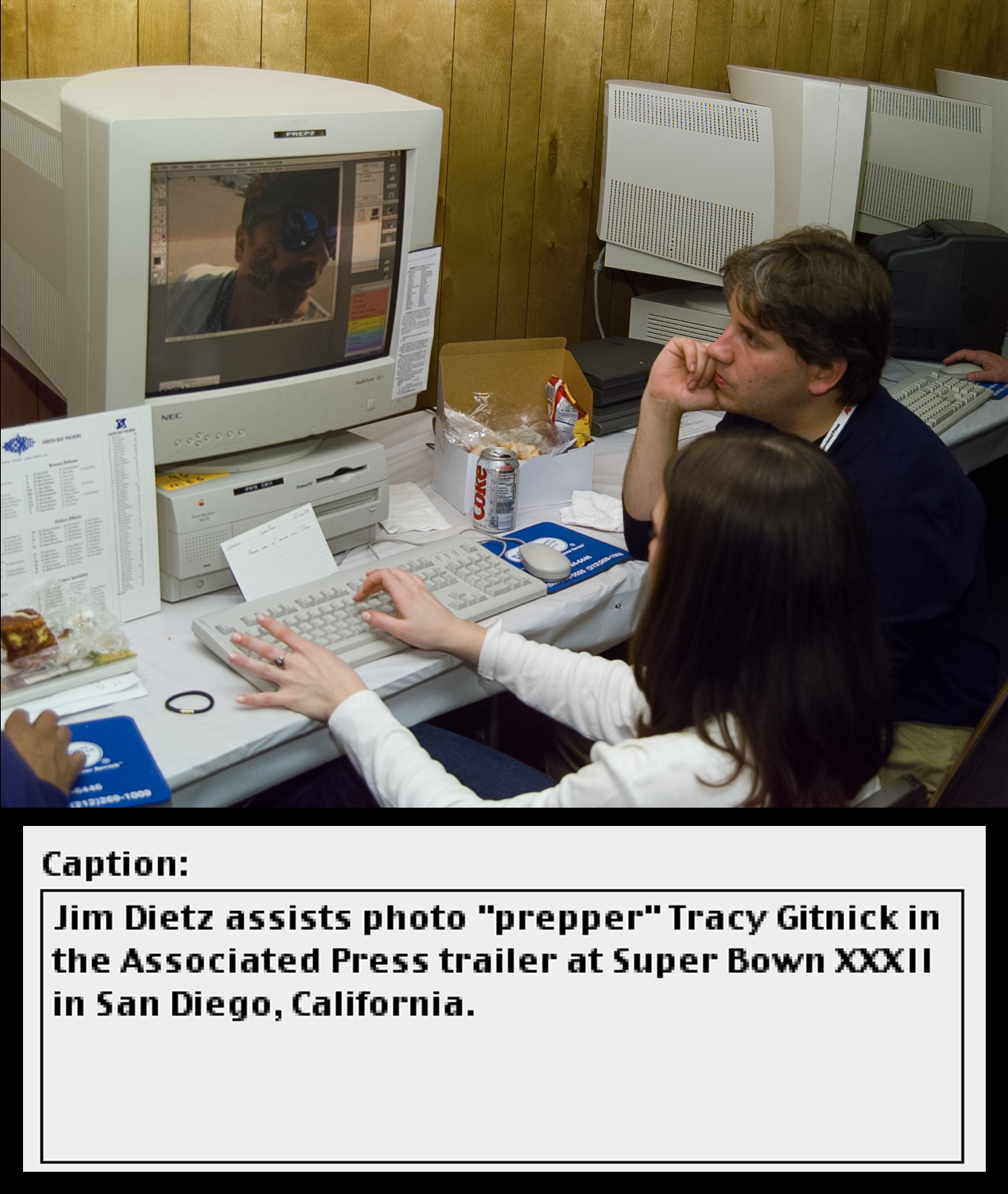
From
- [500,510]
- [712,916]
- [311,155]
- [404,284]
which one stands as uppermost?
[311,155]

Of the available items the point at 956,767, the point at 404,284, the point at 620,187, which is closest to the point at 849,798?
the point at 956,767

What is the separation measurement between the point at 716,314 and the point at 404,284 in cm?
98

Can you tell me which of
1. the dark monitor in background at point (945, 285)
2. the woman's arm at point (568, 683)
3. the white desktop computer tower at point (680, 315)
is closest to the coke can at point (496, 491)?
the woman's arm at point (568, 683)

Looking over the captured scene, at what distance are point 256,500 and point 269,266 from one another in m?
0.29

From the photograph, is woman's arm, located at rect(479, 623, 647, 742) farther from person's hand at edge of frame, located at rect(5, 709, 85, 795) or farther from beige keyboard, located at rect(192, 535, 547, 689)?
person's hand at edge of frame, located at rect(5, 709, 85, 795)

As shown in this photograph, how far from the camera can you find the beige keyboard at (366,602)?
136 cm

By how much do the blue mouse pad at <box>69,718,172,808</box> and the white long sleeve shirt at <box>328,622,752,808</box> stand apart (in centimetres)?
20

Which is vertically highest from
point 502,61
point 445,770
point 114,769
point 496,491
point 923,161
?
point 502,61

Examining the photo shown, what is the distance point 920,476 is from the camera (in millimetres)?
1483

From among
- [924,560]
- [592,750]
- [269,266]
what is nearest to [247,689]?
[592,750]

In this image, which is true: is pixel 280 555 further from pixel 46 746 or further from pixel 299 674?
pixel 46 746

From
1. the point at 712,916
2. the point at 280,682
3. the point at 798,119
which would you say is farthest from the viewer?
the point at 798,119

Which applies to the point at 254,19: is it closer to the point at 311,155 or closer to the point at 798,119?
the point at 311,155

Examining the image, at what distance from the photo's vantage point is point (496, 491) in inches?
67.5
